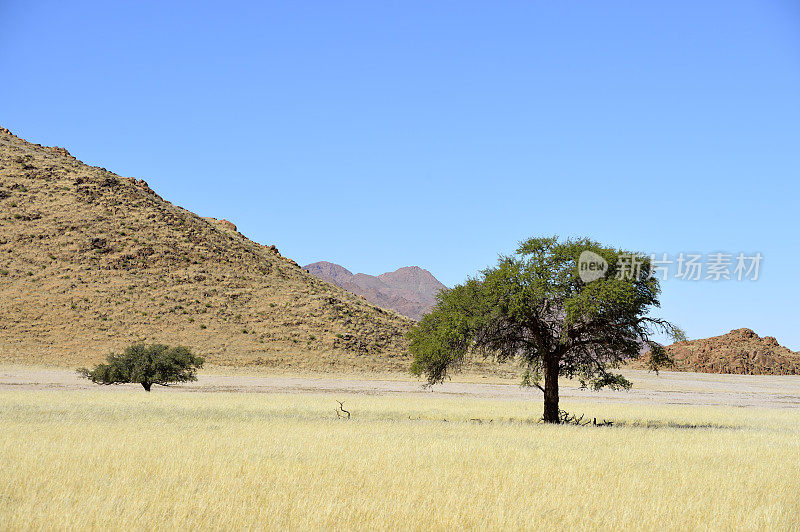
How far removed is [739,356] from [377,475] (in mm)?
156421

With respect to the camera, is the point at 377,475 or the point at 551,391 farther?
the point at 551,391

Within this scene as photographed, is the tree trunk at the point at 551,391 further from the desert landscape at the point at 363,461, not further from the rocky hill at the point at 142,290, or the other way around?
the rocky hill at the point at 142,290

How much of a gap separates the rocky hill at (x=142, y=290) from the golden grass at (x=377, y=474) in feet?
181

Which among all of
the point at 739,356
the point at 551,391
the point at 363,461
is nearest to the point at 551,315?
the point at 551,391

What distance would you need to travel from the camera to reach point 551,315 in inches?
1174

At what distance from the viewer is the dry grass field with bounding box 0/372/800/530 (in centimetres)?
1051

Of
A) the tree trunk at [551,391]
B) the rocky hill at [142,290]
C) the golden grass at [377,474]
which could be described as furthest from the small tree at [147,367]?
the tree trunk at [551,391]

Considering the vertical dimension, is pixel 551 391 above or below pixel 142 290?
below

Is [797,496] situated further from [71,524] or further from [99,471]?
[99,471]

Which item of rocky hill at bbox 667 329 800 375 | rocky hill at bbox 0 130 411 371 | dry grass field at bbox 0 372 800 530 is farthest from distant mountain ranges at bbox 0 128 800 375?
rocky hill at bbox 667 329 800 375

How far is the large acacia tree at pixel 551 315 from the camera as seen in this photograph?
28.8 meters

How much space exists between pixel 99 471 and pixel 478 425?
16365 mm

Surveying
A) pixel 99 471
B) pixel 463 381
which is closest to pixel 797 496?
pixel 99 471

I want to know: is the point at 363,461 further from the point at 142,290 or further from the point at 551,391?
the point at 142,290
